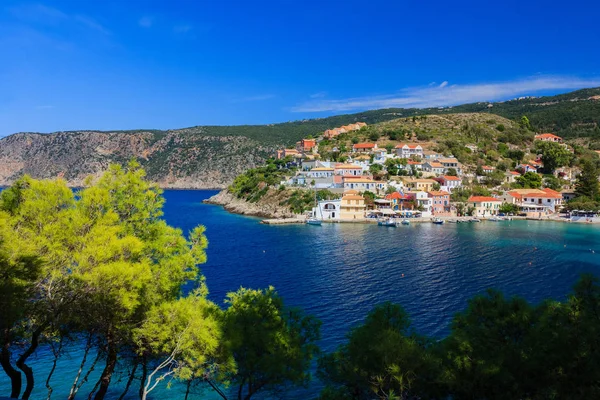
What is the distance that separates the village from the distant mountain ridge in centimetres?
8201

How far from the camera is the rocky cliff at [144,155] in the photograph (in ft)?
568

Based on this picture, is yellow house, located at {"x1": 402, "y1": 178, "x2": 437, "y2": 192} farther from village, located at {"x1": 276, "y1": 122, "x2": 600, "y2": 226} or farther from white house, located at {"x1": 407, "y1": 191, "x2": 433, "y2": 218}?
white house, located at {"x1": 407, "y1": 191, "x2": 433, "y2": 218}

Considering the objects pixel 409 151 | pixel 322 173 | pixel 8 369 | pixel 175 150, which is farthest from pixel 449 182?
pixel 175 150

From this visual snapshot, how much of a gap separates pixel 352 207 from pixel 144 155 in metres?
153

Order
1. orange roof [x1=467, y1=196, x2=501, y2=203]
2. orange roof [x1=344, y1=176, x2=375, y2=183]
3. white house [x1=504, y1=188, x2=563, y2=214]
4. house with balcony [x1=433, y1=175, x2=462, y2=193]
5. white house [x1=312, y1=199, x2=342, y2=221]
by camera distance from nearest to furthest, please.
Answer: white house [x1=312, y1=199, x2=342, y2=221]
white house [x1=504, y1=188, x2=563, y2=214]
orange roof [x1=467, y1=196, x2=501, y2=203]
orange roof [x1=344, y1=176, x2=375, y2=183]
house with balcony [x1=433, y1=175, x2=462, y2=193]

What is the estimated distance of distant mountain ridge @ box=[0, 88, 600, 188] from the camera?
17038cm

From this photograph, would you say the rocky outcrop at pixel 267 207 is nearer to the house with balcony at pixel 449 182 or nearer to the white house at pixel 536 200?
the house with balcony at pixel 449 182

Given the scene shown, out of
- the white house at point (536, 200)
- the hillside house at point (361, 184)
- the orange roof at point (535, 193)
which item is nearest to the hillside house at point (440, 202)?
the hillside house at point (361, 184)

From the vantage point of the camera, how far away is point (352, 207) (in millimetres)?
68438

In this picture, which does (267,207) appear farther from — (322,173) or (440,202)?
(440,202)

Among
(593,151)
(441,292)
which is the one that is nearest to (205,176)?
(593,151)

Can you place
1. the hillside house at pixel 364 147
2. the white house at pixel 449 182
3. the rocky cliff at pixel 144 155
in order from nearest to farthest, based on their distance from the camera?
the white house at pixel 449 182 < the hillside house at pixel 364 147 < the rocky cliff at pixel 144 155

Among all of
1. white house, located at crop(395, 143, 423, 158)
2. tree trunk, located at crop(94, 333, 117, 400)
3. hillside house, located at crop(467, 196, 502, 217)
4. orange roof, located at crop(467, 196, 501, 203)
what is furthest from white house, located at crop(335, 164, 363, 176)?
tree trunk, located at crop(94, 333, 117, 400)

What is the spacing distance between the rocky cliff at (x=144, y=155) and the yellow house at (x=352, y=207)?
331 feet
